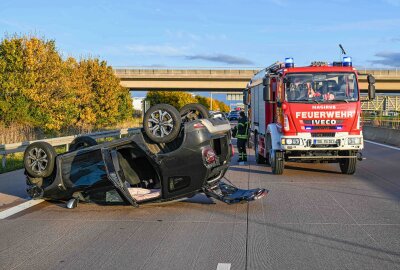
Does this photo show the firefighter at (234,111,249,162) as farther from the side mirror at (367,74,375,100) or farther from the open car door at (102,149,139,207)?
the open car door at (102,149,139,207)

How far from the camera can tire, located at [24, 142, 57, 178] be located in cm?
931

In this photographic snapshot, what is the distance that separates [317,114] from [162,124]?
19.2ft

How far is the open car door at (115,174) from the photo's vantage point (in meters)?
8.60

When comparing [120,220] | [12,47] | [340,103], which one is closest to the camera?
[120,220]

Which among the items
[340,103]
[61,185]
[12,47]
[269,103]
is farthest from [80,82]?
[61,185]

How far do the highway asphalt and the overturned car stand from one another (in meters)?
0.30

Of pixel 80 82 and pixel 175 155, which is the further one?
pixel 80 82

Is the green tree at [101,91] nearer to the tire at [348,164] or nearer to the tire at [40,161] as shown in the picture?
the tire at [348,164]

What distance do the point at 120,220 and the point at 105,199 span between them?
720 mm

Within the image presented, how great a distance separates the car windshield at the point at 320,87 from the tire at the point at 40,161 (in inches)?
260

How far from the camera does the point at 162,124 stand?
877 cm

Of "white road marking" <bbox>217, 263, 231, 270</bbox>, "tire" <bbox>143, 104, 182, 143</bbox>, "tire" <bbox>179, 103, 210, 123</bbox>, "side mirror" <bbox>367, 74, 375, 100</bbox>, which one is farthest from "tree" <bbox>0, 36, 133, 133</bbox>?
"white road marking" <bbox>217, 263, 231, 270</bbox>

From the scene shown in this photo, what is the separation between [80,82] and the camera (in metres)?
31.9

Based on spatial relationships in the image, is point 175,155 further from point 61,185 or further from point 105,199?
point 61,185
